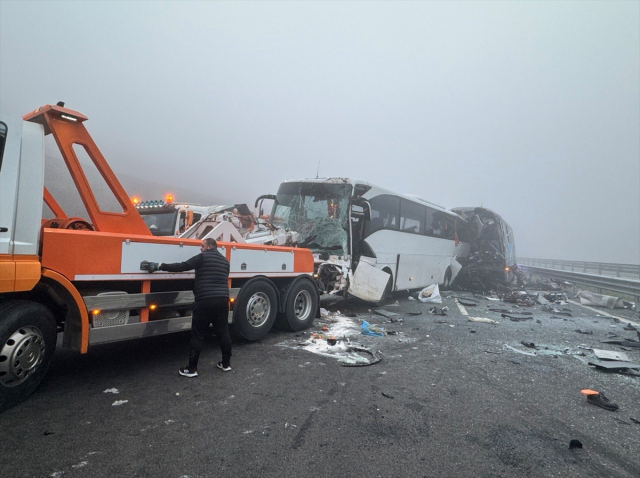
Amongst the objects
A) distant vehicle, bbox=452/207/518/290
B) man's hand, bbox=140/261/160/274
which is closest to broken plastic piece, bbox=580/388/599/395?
man's hand, bbox=140/261/160/274

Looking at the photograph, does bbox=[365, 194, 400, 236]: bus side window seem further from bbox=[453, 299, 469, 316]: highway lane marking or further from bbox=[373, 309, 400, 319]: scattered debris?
bbox=[453, 299, 469, 316]: highway lane marking

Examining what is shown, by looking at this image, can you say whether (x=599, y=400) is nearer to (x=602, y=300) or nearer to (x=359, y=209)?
(x=359, y=209)

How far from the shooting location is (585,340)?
679 cm

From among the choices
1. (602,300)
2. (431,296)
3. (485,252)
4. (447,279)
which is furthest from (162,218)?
(602,300)

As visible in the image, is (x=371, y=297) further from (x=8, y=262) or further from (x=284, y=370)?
(x=8, y=262)

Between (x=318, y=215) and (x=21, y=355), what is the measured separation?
21.0 feet

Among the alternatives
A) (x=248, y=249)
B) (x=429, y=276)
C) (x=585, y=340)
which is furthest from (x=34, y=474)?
(x=429, y=276)

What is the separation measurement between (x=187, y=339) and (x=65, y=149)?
3.31 m

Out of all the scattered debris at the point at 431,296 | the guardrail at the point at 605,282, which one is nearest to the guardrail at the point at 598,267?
the guardrail at the point at 605,282

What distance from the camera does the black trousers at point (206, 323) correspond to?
4.14 m

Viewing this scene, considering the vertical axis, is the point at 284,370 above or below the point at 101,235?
below

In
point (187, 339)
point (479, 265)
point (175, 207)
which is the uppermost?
point (175, 207)

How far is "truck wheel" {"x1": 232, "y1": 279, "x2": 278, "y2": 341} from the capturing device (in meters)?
5.32

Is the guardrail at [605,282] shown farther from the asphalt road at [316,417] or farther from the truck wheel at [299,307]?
the truck wheel at [299,307]
